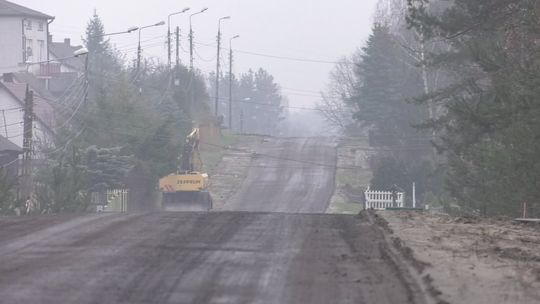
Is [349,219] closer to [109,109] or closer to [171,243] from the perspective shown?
[171,243]

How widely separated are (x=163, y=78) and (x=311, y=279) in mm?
79857

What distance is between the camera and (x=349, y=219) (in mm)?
15742

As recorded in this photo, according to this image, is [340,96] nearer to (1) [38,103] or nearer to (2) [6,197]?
(1) [38,103]

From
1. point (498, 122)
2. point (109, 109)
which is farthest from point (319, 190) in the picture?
point (498, 122)

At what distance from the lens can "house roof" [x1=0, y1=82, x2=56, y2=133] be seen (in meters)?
66.9

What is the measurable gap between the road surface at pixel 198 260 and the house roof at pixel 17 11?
253 feet

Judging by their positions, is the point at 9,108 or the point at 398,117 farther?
the point at 398,117

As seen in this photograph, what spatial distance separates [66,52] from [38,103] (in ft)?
156

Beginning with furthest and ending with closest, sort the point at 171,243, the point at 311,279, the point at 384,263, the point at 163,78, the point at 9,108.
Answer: the point at 163,78, the point at 9,108, the point at 171,243, the point at 384,263, the point at 311,279

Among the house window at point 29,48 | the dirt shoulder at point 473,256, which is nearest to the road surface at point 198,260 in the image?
the dirt shoulder at point 473,256

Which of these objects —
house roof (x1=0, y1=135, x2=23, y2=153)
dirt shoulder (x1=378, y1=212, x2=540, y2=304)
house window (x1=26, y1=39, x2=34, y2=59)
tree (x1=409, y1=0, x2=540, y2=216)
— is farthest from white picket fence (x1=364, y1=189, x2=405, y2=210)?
house window (x1=26, y1=39, x2=34, y2=59)

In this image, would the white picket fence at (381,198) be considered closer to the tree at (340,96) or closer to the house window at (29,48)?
the house window at (29,48)

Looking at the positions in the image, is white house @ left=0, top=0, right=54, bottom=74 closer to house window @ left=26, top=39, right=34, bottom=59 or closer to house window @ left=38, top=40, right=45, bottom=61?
house window @ left=26, top=39, right=34, bottom=59

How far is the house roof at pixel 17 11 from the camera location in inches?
3526
